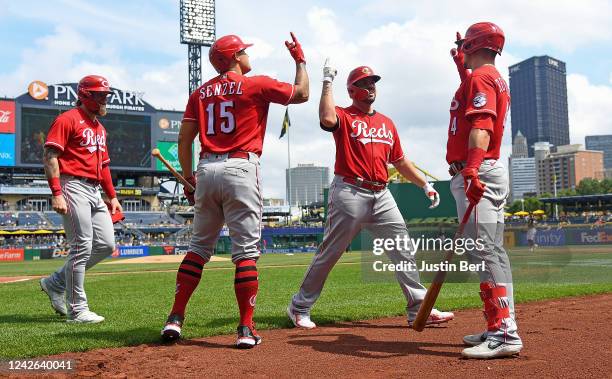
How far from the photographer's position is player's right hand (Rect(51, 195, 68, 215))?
→ 5.02 metres

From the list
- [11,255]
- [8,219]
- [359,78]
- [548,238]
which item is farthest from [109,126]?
[359,78]

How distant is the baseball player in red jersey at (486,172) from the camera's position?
3510 millimetres

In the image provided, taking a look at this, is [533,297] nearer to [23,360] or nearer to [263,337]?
[263,337]

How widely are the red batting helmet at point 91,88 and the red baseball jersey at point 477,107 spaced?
11.4 ft

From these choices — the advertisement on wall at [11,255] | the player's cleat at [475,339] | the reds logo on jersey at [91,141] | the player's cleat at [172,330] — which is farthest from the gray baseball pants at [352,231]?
the advertisement on wall at [11,255]

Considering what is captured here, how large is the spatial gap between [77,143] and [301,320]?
108 inches

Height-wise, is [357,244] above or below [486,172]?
below

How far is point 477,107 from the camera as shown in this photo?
12.0ft

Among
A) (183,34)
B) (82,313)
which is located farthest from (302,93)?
(183,34)

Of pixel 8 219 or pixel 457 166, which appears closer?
pixel 457 166

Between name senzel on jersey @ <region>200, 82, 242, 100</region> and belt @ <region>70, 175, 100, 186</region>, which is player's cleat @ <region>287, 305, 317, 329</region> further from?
belt @ <region>70, 175, 100, 186</region>

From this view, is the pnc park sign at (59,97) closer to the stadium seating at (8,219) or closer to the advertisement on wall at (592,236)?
the stadium seating at (8,219)

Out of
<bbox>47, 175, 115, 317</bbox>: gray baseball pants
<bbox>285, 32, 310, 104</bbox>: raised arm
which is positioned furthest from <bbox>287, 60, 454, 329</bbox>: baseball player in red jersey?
<bbox>47, 175, 115, 317</bbox>: gray baseball pants

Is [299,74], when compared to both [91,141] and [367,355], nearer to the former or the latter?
[367,355]
